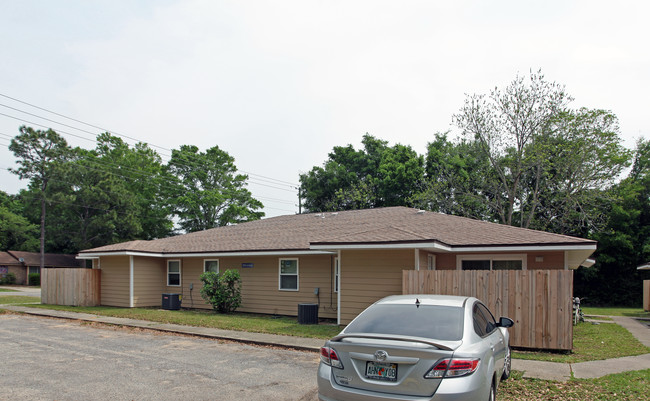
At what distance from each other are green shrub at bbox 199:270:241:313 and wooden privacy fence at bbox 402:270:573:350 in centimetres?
930

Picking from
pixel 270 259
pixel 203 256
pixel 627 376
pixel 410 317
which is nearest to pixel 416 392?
pixel 410 317

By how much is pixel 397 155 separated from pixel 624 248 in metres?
17.2

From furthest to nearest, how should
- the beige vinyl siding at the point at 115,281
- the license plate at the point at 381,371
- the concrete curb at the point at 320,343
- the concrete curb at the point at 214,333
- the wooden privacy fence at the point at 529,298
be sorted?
the beige vinyl siding at the point at 115,281 < the concrete curb at the point at 214,333 < the wooden privacy fence at the point at 529,298 < the concrete curb at the point at 320,343 < the license plate at the point at 381,371

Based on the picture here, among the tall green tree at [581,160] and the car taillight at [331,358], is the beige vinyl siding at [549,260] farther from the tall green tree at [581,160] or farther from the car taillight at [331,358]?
the tall green tree at [581,160]

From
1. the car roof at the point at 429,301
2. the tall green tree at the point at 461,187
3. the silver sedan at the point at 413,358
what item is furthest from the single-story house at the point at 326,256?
the tall green tree at the point at 461,187

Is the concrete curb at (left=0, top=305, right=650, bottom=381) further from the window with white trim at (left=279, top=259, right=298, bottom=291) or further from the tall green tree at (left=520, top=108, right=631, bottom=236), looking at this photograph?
the tall green tree at (left=520, top=108, right=631, bottom=236)

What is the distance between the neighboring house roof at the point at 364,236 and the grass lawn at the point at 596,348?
2.40 metres

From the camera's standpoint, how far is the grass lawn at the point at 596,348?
1015cm

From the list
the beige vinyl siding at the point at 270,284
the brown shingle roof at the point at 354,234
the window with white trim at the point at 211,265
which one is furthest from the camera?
the window with white trim at the point at 211,265

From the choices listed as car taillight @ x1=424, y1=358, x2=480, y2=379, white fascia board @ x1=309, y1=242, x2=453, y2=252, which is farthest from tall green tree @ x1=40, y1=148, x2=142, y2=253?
car taillight @ x1=424, y1=358, x2=480, y2=379

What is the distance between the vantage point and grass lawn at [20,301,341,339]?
45.0ft

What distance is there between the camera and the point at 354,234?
50.8 feet

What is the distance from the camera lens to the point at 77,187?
2073 inches

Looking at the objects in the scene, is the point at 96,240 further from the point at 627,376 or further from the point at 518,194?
the point at 627,376
